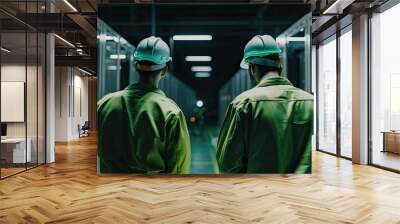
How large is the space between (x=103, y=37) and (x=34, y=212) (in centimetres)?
296

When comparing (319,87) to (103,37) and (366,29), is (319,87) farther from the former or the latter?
(103,37)

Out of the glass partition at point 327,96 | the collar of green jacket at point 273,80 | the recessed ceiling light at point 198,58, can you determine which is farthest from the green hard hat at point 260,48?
the glass partition at point 327,96

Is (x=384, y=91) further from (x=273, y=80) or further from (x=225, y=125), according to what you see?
(x=225, y=125)

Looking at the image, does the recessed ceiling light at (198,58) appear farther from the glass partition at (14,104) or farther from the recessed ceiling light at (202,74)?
the glass partition at (14,104)

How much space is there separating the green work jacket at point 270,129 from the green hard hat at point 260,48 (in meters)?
0.40

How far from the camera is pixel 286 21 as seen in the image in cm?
595

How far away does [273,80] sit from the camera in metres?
5.87

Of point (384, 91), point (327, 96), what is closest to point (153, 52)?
point (384, 91)

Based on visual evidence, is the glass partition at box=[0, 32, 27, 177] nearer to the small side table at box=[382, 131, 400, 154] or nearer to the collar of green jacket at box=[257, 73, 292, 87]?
the collar of green jacket at box=[257, 73, 292, 87]

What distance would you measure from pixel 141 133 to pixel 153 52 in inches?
52.0

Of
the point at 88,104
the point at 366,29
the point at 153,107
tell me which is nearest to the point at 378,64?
the point at 366,29

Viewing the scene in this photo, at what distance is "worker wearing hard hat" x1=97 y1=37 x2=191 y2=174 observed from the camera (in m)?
5.91

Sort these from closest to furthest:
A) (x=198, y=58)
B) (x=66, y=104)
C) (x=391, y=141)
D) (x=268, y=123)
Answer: (x=268, y=123), (x=198, y=58), (x=391, y=141), (x=66, y=104)

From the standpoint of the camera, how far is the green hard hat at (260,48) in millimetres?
5906
